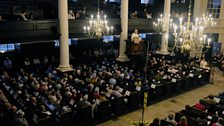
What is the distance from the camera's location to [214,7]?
870 inches

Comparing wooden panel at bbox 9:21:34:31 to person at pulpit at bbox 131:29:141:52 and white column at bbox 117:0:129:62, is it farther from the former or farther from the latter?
person at pulpit at bbox 131:29:141:52

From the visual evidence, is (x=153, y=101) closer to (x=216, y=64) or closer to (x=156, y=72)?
(x=156, y=72)

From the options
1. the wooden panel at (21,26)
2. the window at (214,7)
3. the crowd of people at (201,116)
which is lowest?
the crowd of people at (201,116)

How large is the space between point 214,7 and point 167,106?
1265 centimetres

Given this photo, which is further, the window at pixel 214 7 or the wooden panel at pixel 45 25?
the window at pixel 214 7

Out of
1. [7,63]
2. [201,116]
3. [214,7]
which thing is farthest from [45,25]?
[214,7]

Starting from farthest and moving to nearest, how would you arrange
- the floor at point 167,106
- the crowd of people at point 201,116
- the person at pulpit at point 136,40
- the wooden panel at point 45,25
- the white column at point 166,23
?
the white column at point 166,23 → the person at pulpit at point 136,40 → the wooden panel at point 45,25 → the floor at point 167,106 → the crowd of people at point 201,116

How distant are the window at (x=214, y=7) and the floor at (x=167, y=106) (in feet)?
24.2

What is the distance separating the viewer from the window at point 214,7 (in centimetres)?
2190

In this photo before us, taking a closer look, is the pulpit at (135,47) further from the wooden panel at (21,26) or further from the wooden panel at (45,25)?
the wooden panel at (21,26)

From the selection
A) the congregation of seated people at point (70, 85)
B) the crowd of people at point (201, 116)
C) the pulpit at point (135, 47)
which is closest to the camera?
the crowd of people at point (201, 116)

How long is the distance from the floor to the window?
290 inches

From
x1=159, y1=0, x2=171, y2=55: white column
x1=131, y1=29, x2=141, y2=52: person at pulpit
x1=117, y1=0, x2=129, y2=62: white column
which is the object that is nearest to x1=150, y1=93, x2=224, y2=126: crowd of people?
x1=131, y1=29, x2=141, y2=52: person at pulpit

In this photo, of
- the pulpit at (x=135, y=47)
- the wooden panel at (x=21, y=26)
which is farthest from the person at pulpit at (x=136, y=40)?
the wooden panel at (x=21, y=26)
